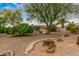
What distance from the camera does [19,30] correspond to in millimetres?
1379

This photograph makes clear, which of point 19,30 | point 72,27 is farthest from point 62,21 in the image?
point 19,30

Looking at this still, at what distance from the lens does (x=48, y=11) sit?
1.38 metres

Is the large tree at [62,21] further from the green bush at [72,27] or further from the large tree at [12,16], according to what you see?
the large tree at [12,16]

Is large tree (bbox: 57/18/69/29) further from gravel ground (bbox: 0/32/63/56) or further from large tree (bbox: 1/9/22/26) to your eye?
large tree (bbox: 1/9/22/26)

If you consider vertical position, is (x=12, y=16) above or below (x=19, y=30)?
above

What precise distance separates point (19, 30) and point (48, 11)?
0.28 m

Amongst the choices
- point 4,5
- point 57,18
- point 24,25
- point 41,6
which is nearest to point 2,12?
point 4,5

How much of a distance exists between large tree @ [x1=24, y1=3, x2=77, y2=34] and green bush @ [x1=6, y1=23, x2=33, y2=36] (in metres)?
0.09

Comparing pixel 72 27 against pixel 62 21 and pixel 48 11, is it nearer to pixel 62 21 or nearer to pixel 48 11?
pixel 62 21

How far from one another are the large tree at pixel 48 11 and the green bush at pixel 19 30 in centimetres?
9

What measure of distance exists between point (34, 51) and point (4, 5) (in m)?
0.44

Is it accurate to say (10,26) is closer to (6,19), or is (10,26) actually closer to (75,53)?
(6,19)

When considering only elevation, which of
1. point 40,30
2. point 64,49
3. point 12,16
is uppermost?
point 12,16

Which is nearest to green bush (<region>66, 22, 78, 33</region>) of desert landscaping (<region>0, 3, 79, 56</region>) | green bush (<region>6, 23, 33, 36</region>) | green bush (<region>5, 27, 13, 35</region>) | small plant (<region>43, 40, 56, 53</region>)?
desert landscaping (<region>0, 3, 79, 56</region>)
